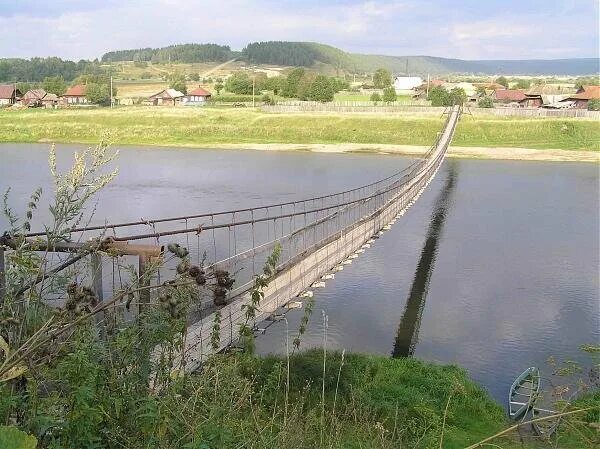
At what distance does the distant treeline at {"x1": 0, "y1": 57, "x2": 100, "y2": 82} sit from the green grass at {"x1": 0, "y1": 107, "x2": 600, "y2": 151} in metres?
53.8

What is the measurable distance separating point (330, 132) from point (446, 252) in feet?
77.3

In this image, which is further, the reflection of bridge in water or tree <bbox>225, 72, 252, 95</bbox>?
tree <bbox>225, 72, 252, 95</bbox>

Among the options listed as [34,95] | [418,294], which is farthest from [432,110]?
[34,95]

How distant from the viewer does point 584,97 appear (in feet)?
169

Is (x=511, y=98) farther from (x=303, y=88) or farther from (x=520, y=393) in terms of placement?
(x=520, y=393)

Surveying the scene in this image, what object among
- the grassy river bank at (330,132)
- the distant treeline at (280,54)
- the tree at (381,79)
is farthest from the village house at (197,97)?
the distant treeline at (280,54)

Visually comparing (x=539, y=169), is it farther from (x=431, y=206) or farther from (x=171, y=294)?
(x=171, y=294)

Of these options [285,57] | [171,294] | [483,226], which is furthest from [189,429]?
[285,57]

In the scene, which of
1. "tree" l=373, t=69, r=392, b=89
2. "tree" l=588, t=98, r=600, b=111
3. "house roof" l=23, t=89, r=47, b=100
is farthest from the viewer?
"tree" l=373, t=69, r=392, b=89

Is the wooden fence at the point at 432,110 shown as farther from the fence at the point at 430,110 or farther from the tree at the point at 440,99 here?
the tree at the point at 440,99

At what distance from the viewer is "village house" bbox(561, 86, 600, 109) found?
5103cm

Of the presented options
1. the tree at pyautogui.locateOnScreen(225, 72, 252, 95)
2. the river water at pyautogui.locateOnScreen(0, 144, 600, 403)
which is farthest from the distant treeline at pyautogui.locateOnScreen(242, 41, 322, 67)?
the river water at pyautogui.locateOnScreen(0, 144, 600, 403)

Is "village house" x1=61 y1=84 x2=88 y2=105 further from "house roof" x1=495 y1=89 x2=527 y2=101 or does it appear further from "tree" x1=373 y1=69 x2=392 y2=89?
"house roof" x1=495 y1=89 x2=527 y2=101

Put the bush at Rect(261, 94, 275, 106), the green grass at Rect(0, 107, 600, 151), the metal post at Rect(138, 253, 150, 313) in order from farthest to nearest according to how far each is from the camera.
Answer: the bush at Rect(261, 94, 275, 106), the green grass at Rect(0, 107, 600, 151), the metal post at Rect(138, 253, 150, 313)
